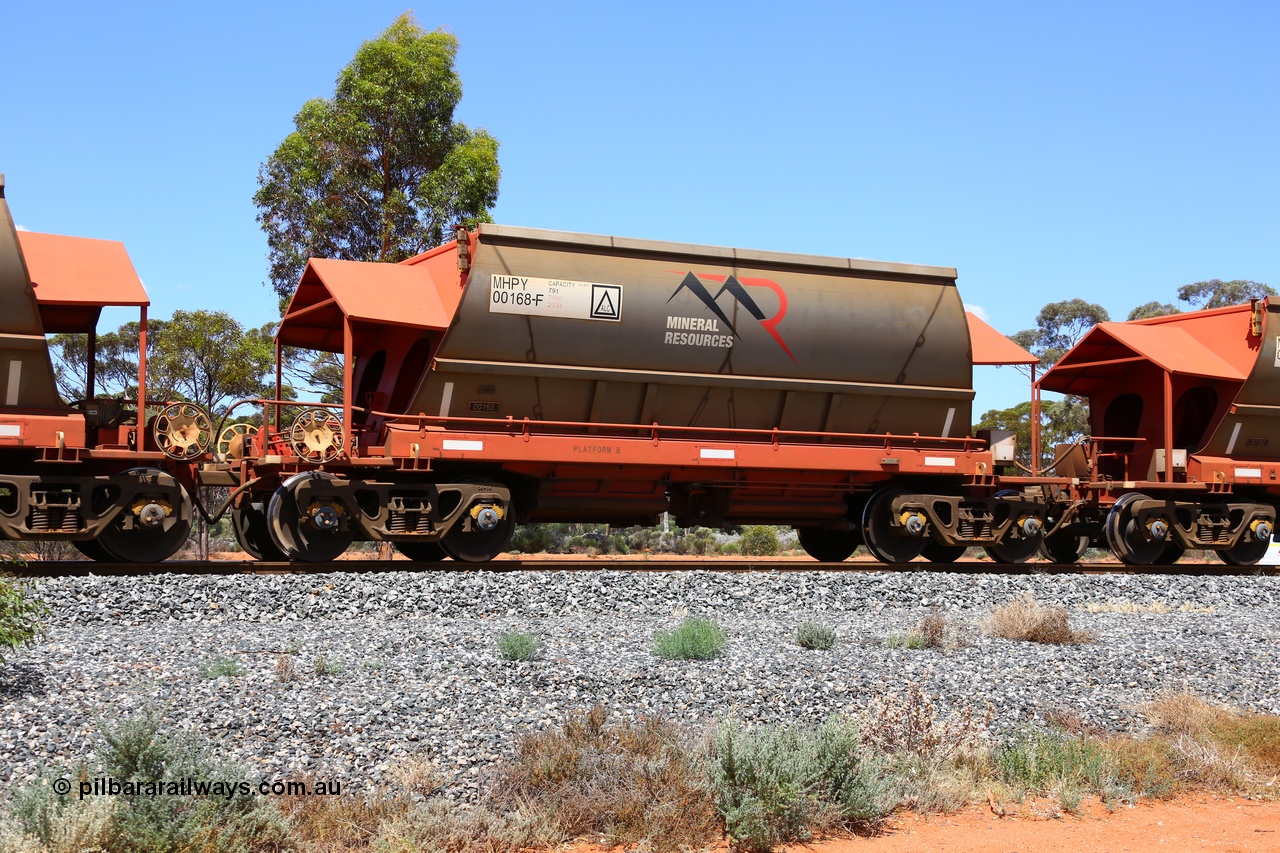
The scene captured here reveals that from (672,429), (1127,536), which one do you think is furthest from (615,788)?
(1127,536)

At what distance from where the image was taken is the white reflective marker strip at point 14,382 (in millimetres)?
11781

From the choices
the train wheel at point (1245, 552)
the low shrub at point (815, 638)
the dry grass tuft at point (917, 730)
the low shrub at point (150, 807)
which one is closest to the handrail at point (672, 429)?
the train wheel at point (1245, 552)

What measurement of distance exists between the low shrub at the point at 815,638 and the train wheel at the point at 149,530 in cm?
671

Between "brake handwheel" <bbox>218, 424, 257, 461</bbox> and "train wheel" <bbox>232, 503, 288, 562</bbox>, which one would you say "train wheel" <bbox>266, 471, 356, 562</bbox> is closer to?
"brake handwheel" <bbox>218, 424, 257, 461</bbox>

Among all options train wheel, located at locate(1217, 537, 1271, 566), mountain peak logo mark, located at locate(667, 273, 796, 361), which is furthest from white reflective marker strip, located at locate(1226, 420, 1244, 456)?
mountain peak logo mark, located at locate(667, 273, 796, 361)

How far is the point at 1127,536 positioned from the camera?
17.0 m

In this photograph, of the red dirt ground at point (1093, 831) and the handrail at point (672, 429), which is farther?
the handrail at point (672, 429)

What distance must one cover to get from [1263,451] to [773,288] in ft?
28.5

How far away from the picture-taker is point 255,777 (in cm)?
570

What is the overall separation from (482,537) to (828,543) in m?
6.34

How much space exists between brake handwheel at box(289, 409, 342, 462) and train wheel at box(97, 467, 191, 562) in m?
1.28

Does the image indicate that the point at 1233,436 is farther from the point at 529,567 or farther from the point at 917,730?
the point at 917,730

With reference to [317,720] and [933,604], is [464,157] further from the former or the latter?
[317,720]

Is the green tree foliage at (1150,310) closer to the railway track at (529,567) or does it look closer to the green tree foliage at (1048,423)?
the green tree foliage at (1048,423)
